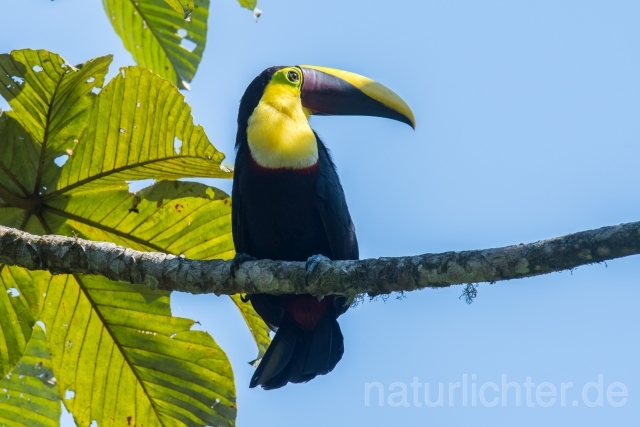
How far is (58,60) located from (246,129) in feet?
3.41

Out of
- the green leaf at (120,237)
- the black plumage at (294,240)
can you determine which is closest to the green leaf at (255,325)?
the black plumage at (294,240)

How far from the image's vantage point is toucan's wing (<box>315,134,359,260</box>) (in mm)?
4082

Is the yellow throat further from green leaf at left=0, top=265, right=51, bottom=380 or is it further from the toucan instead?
green leaf at left=0, top=265, right=51, bottom=380

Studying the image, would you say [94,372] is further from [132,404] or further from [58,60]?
[58,60]

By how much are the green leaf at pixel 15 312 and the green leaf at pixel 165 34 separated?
4.34 feet

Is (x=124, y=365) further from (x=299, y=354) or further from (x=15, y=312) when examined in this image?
(x=299, y=354)

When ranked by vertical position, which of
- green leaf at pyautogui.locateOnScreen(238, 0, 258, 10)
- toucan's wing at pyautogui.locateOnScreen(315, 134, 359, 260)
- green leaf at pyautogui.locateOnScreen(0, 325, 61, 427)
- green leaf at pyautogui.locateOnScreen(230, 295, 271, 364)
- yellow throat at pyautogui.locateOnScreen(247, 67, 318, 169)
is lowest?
green leaf at pyautogui.locateOnScreen(0, 325, 61, 427)

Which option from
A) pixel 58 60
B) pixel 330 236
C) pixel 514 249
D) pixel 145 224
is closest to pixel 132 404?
pixel 145 224

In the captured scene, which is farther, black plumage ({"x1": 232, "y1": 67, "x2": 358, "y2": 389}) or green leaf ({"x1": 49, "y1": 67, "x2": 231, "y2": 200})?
black plumage ({"x1": 232, "y1": 67, "x2": 358, "y2": 389})

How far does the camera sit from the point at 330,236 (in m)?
4.07

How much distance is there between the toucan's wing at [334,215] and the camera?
13.4 feet

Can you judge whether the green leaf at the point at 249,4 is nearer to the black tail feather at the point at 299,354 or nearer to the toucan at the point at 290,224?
the toucan at the point at 290,224

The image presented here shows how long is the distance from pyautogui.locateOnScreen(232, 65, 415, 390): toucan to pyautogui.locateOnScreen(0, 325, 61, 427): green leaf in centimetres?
95

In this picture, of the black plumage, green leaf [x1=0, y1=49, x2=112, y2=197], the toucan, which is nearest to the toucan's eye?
the toucan
